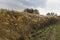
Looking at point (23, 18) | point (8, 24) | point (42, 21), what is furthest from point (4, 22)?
point (42, 21)

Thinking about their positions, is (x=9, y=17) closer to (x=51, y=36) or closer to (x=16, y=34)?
(x=16, y=34)

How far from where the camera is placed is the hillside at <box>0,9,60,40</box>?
45.7 meters

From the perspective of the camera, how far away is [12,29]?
153 feet

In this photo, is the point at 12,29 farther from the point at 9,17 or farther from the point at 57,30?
the point at 57,30

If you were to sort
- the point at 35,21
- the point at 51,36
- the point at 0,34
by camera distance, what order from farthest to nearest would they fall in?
the point at 35,21, the point at 51,36, the point at 0,34

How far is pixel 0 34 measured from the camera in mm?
44406

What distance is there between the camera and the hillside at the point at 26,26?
150 feet

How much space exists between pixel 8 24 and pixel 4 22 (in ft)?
2.63

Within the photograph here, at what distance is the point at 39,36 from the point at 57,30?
4444mm

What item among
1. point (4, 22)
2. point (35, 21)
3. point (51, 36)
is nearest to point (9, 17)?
point (4, 22)

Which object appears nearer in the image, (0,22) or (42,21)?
(0,22)

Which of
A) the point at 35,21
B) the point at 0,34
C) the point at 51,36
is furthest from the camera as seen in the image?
the point at 35,21

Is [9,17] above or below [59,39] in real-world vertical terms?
above

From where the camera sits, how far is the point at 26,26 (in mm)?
49156
